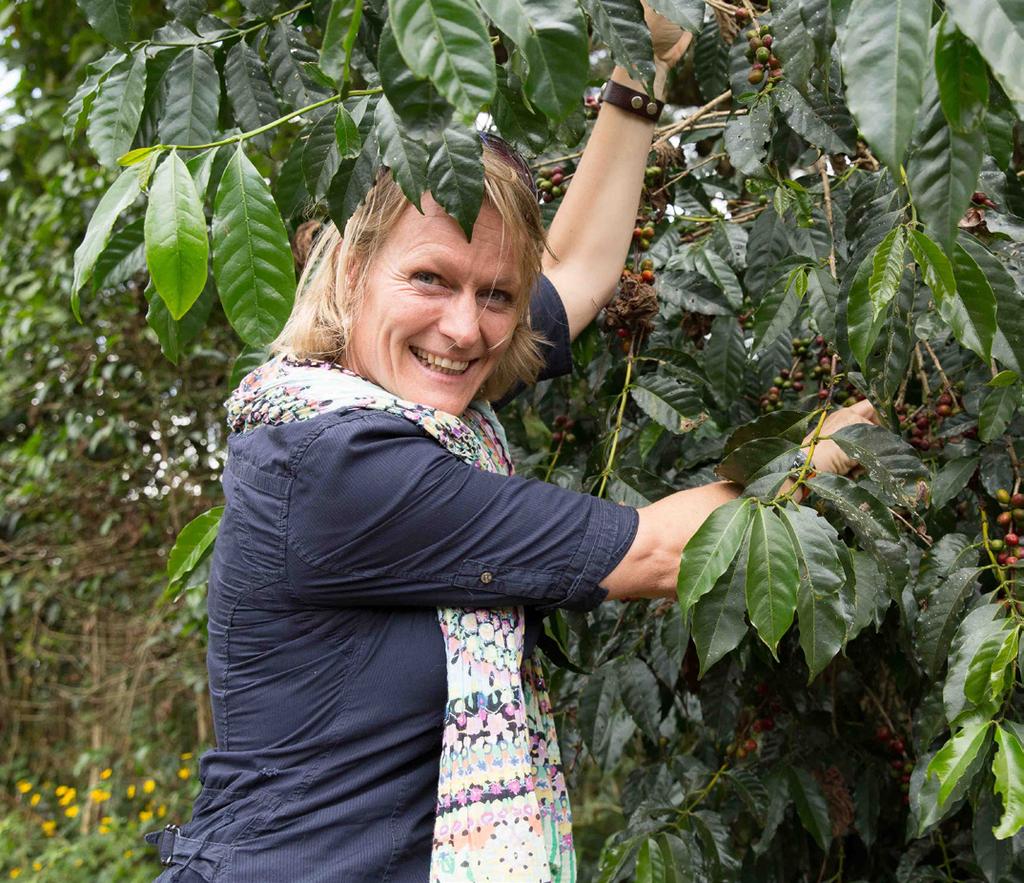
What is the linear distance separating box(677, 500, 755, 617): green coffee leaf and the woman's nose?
0.47m

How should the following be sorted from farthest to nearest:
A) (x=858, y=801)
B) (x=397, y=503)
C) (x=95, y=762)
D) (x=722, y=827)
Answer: (x=95, y=762)
(x=858, y=801)
(x=722, y=827)
(x=397, y=503)

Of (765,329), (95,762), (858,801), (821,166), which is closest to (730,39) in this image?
(821,166)

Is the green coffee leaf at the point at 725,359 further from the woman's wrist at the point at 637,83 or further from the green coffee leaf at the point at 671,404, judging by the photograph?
the woman's wrist at the point at 637,83

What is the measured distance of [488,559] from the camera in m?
1.30

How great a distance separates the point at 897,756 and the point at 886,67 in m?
1.68

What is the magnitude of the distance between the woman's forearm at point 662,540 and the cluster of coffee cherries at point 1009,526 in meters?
0.40

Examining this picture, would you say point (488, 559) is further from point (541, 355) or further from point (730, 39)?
point (730, 39)

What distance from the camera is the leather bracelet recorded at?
1737 mm

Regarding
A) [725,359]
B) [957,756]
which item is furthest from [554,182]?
[957,756]

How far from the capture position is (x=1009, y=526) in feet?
4.99

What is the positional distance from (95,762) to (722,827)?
13.3ft

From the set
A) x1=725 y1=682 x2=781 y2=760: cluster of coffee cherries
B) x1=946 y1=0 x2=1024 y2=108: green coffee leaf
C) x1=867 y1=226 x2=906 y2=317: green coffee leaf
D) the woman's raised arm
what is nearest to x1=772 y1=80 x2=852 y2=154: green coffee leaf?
the woman's raised arm

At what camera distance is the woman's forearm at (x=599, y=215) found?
69.4 inches

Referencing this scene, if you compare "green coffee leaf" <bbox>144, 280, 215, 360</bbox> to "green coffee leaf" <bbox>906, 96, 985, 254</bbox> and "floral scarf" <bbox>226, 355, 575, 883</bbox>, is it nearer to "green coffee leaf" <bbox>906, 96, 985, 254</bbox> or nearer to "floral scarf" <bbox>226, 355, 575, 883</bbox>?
"floral scarf" <bbox>226, 355, 575, 883</bbox>
